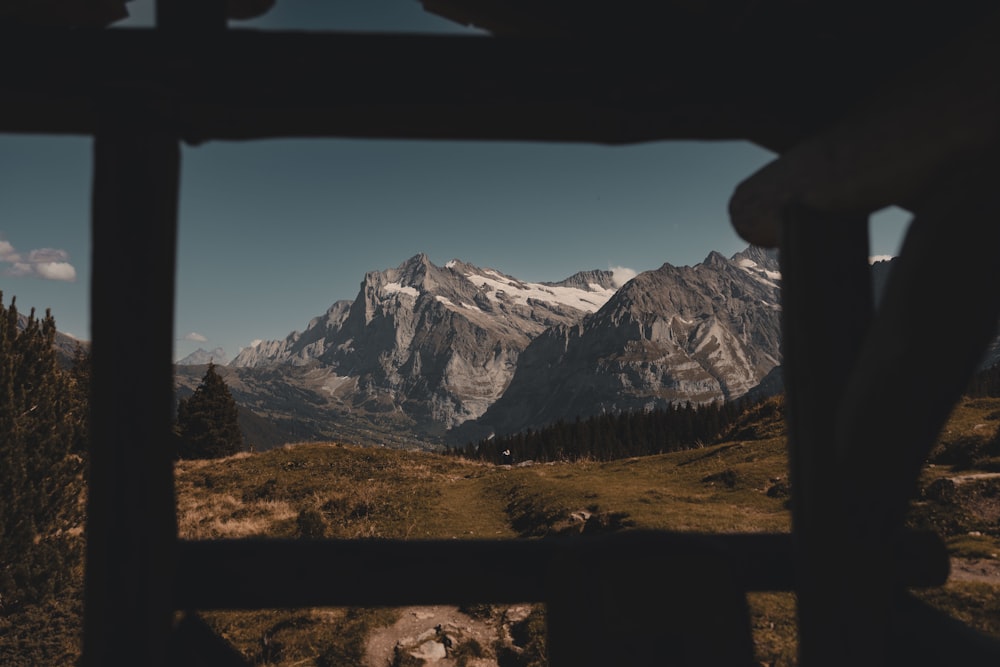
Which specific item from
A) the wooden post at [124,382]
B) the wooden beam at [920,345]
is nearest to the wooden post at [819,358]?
the wooden beam at [920,345]

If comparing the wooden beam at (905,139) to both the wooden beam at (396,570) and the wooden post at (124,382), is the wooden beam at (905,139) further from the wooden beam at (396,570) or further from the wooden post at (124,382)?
the wooden post at (124,382)

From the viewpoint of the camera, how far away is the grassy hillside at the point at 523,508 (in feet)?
27.1

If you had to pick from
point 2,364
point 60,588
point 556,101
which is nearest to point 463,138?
point 556,101

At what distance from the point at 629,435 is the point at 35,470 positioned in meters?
62.2

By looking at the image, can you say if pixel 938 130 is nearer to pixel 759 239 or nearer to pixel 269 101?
pixel 759 239

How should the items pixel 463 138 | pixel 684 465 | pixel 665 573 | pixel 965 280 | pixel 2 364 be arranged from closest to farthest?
1. pixel 965 280
2. pixel 665 573
3. pixel 463 138
4. pixel 2 364
5. pixel 684 465

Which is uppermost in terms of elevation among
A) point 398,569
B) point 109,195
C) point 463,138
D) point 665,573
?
point 463,138

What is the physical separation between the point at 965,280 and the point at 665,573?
1.68m

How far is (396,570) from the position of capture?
335 cm

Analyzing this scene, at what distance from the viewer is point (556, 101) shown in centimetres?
258

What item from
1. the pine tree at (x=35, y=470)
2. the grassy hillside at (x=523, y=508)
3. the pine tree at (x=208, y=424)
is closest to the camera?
the grassy hillside at (x=523, y=508)

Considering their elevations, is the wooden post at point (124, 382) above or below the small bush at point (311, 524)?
above

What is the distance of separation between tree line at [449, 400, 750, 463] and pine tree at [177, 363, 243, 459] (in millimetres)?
27684

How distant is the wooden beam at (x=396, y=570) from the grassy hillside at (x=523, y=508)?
20cm
